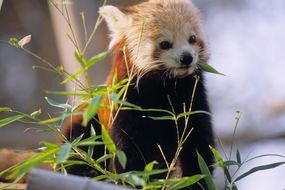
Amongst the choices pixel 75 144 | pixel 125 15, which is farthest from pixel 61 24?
pixel 75 144

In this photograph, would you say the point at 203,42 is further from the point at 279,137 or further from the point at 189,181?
the point at 279,137

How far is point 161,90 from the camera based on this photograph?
3.44m

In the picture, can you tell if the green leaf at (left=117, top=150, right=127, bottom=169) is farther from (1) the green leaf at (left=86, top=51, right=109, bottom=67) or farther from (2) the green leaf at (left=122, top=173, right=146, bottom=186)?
(1) the green leaf at (left=86, top=51, right=109, bottom=67)

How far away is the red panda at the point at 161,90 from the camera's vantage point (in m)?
3.34

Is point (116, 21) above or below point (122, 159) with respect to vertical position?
above

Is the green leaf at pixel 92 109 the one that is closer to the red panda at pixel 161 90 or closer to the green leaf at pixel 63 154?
the green leaf at pixel 63 154

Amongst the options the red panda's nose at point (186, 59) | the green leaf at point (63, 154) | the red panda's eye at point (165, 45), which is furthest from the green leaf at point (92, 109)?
the red panda's eye at point (165, 45)

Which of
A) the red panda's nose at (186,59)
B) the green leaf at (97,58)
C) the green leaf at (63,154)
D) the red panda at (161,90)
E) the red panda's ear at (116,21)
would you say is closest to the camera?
the green leaf at (63,154)

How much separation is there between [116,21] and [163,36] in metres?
0.36

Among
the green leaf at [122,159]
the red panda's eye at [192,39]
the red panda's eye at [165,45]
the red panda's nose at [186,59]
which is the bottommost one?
the green leaf at [122,159]

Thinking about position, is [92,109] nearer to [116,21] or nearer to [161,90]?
[161,90]

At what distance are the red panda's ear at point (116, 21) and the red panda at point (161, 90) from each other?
0.09 metres

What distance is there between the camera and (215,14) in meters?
7.27

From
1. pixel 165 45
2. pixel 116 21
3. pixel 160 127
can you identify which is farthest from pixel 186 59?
pixel 116 21
